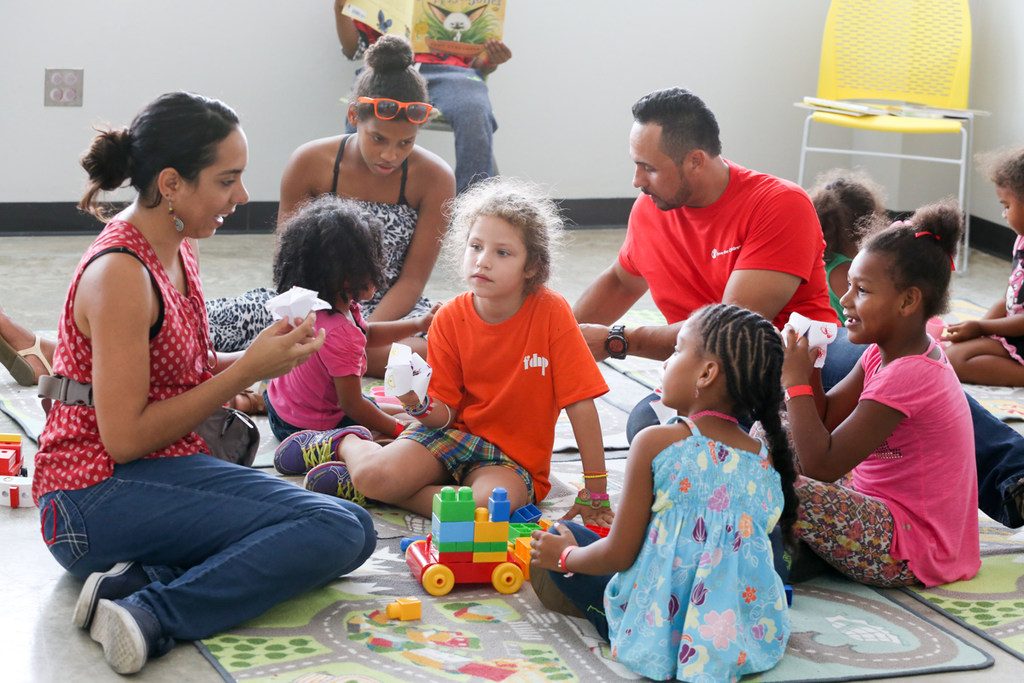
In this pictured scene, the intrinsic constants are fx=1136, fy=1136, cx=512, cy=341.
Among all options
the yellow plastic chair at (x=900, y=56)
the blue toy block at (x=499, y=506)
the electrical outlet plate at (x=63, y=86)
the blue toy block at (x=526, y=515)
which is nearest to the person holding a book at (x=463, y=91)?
the electrical outlet plate at (x=63, y=86)

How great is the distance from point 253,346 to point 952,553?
141 cm

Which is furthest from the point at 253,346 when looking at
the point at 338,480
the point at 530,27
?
the point at 530,27

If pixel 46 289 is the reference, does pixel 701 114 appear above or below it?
above

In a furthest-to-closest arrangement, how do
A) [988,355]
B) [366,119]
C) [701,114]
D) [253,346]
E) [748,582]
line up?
1. [988,355]
2. [366,119]
3. [701,114]
4. [253,346]
5. [748,582]

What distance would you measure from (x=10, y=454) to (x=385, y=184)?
146 centimetres

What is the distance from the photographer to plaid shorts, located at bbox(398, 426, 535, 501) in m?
2.47

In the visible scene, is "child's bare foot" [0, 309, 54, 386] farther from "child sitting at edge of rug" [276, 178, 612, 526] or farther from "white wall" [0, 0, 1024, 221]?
"white wall" [0, 0, 1024, 221]

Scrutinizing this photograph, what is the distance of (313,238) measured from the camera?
2.73 m

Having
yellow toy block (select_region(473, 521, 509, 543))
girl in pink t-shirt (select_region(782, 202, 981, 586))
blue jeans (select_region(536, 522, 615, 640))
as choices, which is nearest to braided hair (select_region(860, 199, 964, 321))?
girl in pink t-shirt (select_region(782, 202, 981, 586))

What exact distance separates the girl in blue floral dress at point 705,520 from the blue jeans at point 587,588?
4.2 inches

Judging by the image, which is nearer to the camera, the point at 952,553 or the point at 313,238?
the point at 952,553

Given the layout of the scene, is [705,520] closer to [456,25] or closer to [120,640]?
[120,640]

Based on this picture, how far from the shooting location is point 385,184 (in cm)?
356

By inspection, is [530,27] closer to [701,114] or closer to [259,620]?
[701,114]
